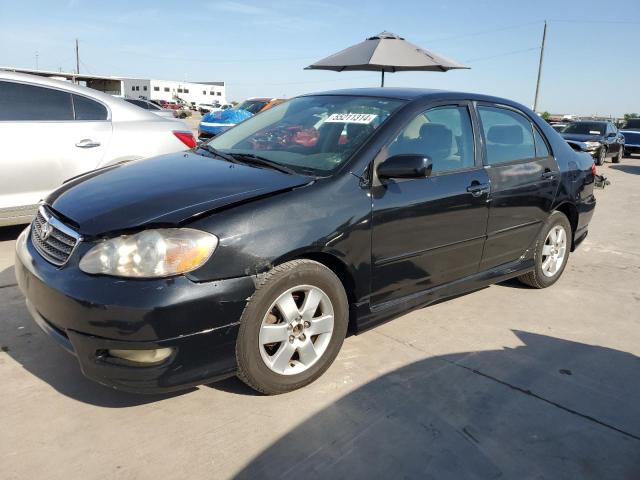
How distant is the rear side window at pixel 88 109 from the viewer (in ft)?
16.7

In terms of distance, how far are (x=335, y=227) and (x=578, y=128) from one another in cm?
1646

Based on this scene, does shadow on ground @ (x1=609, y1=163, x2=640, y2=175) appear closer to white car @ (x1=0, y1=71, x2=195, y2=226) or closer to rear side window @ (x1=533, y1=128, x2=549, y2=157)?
rear side window @ (x1=533, y1=128, x2=549, y2=157)

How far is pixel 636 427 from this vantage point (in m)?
2.65

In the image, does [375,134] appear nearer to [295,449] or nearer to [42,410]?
[295,449]

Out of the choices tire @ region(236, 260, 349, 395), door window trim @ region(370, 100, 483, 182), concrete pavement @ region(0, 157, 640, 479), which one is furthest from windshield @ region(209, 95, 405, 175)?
concrete pavement @ region(0, 157, 640, 479)

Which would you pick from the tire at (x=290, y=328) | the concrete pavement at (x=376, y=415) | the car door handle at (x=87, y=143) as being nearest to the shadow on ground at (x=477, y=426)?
the concrete pavement at (x=376, y=415)

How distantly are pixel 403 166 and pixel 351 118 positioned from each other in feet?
2.06

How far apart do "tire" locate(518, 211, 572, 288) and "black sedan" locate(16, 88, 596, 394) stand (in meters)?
0.24

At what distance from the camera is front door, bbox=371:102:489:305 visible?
3.05 metres

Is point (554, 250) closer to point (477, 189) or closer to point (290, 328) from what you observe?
point (477, 189)

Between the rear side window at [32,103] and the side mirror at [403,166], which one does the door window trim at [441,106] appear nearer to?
the side mirror at [403,166]

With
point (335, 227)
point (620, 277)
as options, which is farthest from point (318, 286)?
point (620, 277)

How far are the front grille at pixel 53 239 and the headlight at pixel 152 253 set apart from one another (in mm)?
185

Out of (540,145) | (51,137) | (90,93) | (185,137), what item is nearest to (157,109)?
(185,137)
